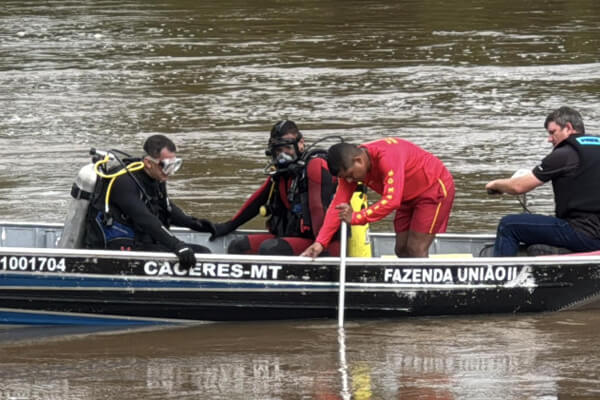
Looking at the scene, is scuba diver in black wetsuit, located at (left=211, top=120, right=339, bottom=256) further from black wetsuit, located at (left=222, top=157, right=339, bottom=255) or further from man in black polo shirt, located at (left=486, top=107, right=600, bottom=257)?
man in black polo shirt, located at (left=486, top=107, right=600, bottom=257)

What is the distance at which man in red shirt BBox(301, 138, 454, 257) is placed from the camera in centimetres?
913

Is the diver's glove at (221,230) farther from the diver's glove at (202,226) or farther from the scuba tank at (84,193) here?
the scuba tank at (84,193)

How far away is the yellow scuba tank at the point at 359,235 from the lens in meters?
9.80

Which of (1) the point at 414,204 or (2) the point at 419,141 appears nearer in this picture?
(1) the point at 414,204

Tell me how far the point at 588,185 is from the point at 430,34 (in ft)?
53.8

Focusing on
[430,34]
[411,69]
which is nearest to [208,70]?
[411,69]

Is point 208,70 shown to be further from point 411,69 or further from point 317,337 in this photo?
point 317,337

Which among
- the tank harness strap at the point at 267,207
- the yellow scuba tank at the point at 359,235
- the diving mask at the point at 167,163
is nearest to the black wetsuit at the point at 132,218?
the diving mask at the point at 167,163

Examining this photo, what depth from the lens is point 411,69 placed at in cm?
2195

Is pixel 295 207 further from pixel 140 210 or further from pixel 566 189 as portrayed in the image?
pixel 566 189

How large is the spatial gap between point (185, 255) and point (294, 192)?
1070 mm

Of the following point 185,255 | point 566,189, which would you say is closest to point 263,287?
point 185,255

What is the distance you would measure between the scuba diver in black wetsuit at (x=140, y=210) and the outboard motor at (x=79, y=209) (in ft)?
0.15

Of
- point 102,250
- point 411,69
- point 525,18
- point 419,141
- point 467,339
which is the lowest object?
point 467,339
